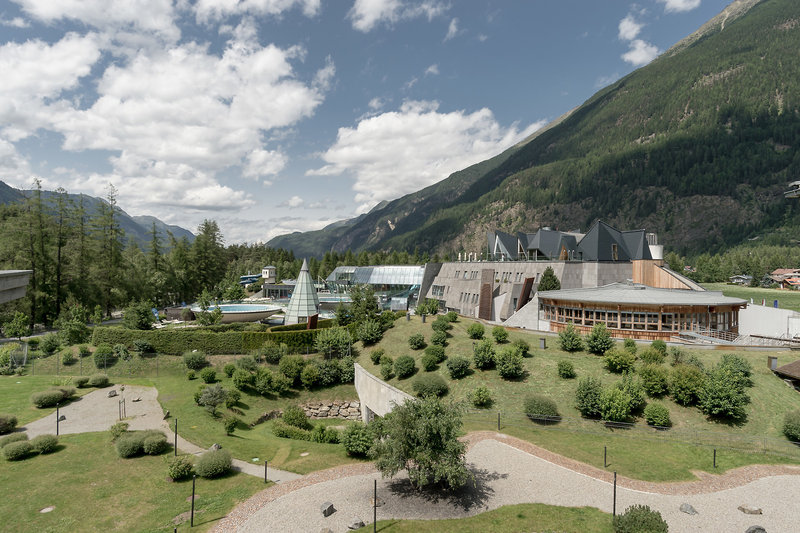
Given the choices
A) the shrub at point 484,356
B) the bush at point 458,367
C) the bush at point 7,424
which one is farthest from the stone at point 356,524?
the bush at point 7,424

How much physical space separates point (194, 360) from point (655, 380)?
43758mm

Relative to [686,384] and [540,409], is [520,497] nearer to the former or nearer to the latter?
[540,409]

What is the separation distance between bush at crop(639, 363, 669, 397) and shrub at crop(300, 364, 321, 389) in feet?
99.0

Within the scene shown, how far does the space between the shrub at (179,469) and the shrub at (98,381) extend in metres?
23.9

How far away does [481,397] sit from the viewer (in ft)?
95.0

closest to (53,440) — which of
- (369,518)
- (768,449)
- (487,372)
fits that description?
(369,518)

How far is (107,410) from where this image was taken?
3162cm

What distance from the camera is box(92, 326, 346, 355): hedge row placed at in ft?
150

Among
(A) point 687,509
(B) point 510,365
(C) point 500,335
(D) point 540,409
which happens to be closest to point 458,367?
(B) point 510,365

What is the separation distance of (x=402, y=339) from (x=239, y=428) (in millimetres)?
19815

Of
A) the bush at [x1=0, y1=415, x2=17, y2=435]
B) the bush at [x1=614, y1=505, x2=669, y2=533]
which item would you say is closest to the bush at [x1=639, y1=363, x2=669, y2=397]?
the bush at [x1=614, y1=505, x2=669, y2=533]

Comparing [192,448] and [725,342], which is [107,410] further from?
[725,342]

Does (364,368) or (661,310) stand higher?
(661,310)

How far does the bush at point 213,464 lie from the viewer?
20438mm
